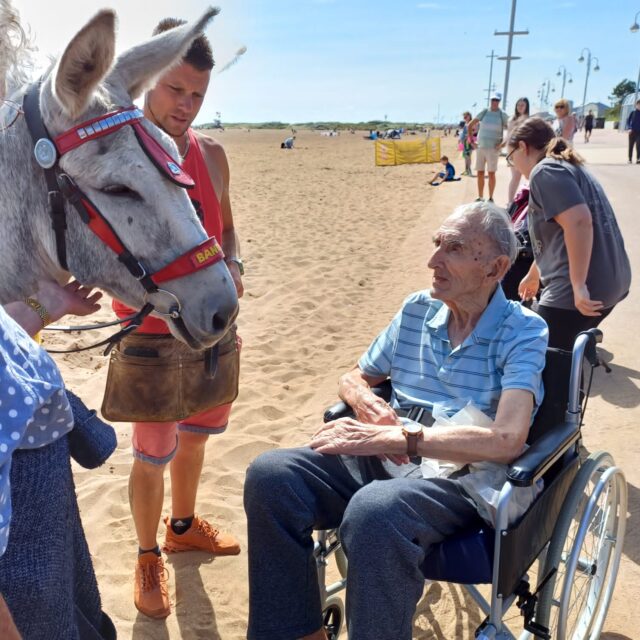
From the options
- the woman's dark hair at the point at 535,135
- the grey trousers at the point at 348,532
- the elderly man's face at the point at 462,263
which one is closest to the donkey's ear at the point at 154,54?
the elderly man's face at the point at 462,263

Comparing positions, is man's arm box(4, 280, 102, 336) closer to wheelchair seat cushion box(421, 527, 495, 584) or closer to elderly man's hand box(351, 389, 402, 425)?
elderly man's hand box(351, 389, 402, 425)

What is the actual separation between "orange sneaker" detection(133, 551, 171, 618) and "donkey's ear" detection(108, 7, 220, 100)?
1.86m

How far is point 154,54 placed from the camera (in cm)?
165

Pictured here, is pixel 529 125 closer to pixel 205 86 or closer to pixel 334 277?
pixel 205 86

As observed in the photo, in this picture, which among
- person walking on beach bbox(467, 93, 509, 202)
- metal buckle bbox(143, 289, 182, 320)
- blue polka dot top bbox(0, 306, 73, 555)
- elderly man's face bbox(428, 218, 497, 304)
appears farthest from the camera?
person walking on beach bbox(467, 93, 509, 202)

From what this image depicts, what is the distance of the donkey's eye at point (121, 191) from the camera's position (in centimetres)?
151

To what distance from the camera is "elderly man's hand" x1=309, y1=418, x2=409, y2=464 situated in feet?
6.56

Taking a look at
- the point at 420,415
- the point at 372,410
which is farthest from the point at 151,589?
the point at 420,415

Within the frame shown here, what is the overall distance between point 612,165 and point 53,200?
62.7 ft

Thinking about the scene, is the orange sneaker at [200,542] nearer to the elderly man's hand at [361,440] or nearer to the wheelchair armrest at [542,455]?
the elderly man's hand at [361,440]

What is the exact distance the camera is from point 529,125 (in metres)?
3.52

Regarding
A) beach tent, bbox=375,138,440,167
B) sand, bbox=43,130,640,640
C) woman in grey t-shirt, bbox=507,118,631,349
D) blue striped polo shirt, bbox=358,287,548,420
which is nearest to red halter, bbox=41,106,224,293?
blue striped polo shirt, bbox=358,287,548,420

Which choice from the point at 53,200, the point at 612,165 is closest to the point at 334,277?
the point at 53,200

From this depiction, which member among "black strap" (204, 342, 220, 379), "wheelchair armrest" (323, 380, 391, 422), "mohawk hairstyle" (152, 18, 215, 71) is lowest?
"wheelchair armrest" (323, 380, 391, 422)
